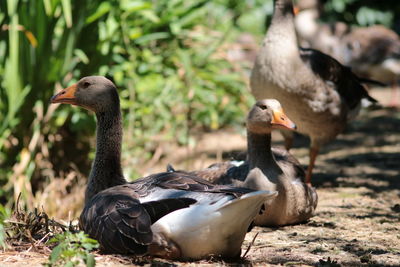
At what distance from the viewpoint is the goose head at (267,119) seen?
531cm

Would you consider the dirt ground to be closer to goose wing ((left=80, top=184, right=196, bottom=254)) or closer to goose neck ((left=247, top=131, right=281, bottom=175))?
goose wing ((left=80, top=184, right=196, bottom=254))

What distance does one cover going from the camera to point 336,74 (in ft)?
23.9

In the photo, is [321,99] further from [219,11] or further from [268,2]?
[268,2]

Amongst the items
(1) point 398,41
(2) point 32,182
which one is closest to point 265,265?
(2) point 32,182

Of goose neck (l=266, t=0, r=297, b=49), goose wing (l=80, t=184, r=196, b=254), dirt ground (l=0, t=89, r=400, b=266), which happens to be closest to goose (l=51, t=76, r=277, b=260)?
goose wing (l=80, t=184, r=196, b=254)

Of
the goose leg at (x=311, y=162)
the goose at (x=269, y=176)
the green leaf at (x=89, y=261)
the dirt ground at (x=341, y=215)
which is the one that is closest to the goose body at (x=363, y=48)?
the dirt ground at (x=341, y=215)

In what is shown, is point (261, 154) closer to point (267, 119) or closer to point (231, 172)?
point (267, 119)

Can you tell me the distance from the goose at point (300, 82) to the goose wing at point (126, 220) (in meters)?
2.93

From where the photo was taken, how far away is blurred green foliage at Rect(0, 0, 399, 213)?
8.19 metres

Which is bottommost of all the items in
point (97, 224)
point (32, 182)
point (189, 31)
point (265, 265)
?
point (32, 182)

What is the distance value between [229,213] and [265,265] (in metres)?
0.58

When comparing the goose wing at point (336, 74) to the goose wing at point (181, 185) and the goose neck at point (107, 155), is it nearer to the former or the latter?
the goose neck at point (107, 155)

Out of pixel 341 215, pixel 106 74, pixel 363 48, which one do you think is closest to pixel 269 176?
pixel 341 215

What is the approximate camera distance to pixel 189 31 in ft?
34.0
